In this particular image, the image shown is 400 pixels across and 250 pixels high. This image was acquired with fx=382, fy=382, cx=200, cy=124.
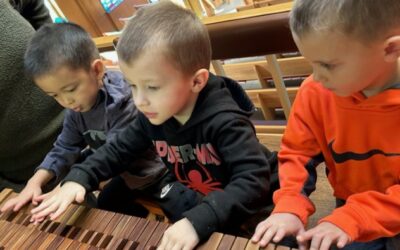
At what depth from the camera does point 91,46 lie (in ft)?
4.27

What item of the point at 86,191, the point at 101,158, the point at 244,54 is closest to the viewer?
the point at 86,191

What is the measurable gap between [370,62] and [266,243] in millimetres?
402

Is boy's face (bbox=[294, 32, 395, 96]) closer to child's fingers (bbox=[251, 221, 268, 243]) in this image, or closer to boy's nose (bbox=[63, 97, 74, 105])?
child's fingers (bbox=[251, 221, 268, 243])

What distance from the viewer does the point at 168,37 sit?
93 cm

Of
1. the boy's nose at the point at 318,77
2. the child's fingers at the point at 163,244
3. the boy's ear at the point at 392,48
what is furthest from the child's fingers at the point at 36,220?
the boy's ear at the point at 392,48

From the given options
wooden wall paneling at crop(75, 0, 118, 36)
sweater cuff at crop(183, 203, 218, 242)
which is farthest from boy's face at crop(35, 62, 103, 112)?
wooden wall paneling at crop(75, 0, 118, 36)

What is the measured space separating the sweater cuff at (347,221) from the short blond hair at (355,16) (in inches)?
13.3

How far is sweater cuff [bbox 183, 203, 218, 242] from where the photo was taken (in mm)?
789

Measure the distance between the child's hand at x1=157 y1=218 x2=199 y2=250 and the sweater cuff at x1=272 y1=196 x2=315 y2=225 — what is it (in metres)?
0.20

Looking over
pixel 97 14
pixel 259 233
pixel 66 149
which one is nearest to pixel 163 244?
pixel 259 233

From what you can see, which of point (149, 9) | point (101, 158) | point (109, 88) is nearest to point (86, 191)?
point (101, 158)

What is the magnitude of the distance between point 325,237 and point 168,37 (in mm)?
569

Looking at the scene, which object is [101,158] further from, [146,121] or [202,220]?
[202,220]

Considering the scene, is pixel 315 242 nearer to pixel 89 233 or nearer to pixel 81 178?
pixel 89 233
